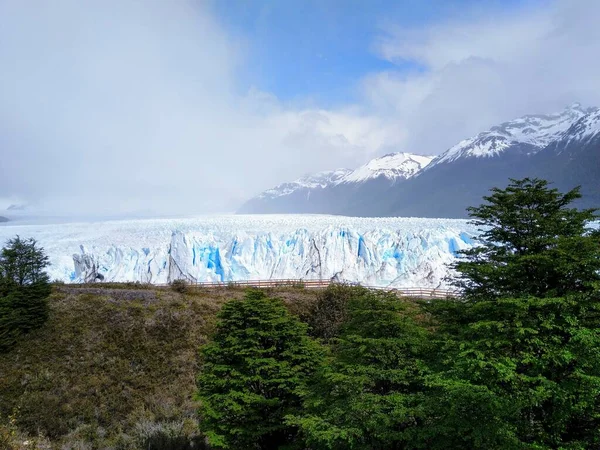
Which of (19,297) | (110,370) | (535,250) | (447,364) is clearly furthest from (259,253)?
(535,250)

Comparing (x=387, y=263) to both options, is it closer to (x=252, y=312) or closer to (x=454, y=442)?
(x=252, y=312)

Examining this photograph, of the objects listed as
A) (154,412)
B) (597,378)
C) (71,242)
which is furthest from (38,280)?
(597,378)

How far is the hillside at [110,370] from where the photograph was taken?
15125mm

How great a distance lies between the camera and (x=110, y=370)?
18766 mm

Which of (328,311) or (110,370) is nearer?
(110,370)

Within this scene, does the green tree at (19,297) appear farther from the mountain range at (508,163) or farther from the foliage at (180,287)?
the mountain range at (508,163)

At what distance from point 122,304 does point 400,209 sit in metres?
171

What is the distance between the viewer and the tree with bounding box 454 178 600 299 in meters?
7.64

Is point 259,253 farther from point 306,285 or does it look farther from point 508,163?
point 508,163

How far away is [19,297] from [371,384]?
Result: 20142 mm

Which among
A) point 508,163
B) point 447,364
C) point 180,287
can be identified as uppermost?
point 508,163

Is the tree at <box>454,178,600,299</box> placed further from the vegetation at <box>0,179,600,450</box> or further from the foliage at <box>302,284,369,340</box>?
the foliage at <box>302,284,369,340</box>

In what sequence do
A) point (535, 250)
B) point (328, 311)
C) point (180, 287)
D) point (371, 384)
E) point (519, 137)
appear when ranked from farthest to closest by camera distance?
1. point (519, 137)
2. point (180, 287)
3. point (328, 311)
4. point (535, 250)
5. point (371, 384)

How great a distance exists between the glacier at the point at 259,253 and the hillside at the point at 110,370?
305 inches
